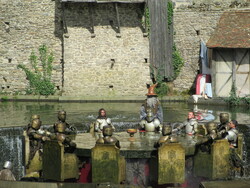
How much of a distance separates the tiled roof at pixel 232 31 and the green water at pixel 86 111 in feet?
8.87

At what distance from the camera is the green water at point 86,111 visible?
62.5 feet

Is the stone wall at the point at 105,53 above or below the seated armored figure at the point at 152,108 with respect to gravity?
above

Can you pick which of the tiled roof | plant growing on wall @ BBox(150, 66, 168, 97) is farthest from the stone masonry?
the tiled roof

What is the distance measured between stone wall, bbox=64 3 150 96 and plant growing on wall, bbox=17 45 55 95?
3.29 ft

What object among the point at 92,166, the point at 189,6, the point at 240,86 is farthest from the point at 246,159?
the point at 189,6

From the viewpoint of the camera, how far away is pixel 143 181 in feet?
37.3

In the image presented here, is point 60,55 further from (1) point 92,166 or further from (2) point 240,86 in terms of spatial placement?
(1) point 92,166

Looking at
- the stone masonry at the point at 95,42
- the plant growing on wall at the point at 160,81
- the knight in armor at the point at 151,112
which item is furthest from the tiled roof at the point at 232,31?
the knight in armor at the point at 151,112

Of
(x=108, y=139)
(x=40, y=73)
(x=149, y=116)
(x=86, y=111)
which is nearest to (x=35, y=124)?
(x=108, y=139)

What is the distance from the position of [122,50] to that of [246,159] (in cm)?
1137

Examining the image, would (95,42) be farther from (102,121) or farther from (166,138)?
(166,138)

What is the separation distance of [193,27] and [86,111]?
285 inches

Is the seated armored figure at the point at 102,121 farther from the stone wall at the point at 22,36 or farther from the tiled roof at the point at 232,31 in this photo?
the stone wall at the point at 22,36

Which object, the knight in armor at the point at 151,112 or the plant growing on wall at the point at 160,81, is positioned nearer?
the knight in armor at the point at 151,112
